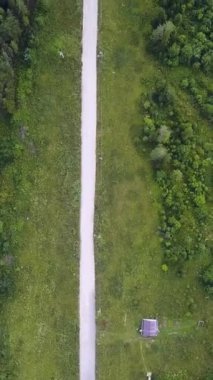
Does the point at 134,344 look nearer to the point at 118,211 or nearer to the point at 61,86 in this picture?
the point at 118,211

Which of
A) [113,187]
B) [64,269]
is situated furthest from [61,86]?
[64,269]

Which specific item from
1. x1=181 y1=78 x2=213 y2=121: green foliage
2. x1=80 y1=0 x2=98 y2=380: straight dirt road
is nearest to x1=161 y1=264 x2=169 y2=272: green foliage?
x1=80 y1=0 x2=98 y2=380: straight dirt road

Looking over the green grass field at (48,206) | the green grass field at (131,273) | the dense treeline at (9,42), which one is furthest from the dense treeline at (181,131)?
the dense treeline at (9,42)

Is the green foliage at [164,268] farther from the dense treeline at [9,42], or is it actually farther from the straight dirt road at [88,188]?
the dense treeline at [9,42]

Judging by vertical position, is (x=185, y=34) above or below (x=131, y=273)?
above

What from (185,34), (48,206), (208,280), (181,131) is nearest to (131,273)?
(208,280)

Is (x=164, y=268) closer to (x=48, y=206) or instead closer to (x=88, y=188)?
(x=88, y=188)
